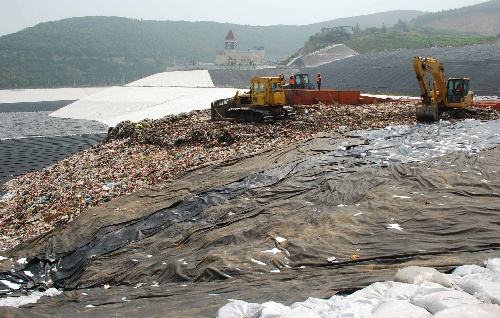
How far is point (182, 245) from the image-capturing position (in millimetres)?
7859

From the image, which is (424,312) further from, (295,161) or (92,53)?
(92,53)

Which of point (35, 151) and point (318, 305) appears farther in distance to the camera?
point (35, 151)

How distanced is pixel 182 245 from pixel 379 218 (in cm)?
314

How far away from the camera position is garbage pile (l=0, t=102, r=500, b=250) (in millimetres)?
12578

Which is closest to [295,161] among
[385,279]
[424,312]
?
[385,279]

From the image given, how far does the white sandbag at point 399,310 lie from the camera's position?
4.08 meters

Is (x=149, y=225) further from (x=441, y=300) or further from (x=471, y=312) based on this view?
(x=471, y=312)

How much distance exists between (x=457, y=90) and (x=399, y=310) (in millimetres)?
14371

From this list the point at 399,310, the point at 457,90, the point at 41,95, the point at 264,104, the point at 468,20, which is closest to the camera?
the point at 399,310

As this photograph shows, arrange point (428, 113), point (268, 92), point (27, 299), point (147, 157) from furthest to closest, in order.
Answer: point (268, 92)
point (147, 157)
point (428, 113)
point (27, 299)

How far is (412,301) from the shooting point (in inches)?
173

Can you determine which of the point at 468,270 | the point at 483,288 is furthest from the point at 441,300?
the point at 468,270

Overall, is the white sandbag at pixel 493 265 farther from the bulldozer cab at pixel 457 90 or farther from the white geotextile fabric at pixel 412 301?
the bulldozer cab at pixel 457 90

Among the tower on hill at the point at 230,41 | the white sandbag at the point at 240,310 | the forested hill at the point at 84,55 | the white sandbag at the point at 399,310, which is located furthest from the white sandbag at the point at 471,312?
the tower on hill at the point at 230,41
